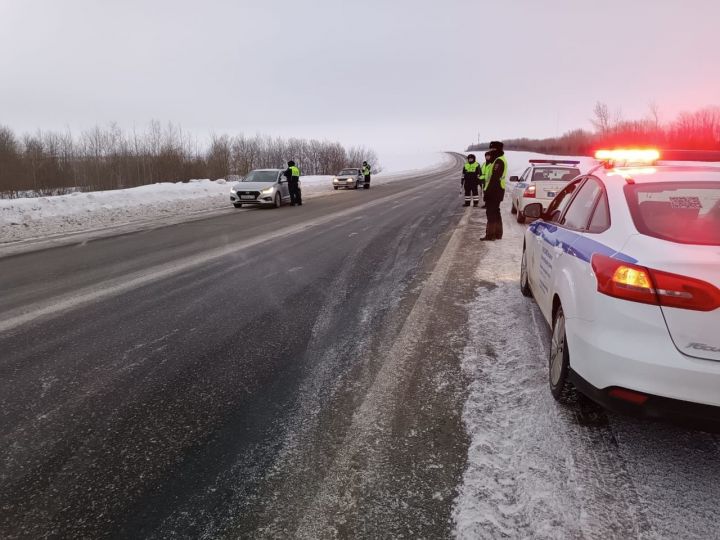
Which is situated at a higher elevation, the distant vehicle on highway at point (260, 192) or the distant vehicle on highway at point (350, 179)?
the distant vehicle on highway at point (350, 179)

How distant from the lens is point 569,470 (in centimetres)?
253

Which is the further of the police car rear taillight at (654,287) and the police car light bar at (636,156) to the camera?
the police car light bar at (636,156)

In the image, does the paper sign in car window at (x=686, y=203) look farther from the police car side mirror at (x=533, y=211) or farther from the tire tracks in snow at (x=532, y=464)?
the police car side mirror at (x=533, y=211)

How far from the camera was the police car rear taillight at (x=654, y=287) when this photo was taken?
7.36 feet

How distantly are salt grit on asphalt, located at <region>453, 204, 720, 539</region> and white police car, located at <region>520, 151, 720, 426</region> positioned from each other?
0.32m

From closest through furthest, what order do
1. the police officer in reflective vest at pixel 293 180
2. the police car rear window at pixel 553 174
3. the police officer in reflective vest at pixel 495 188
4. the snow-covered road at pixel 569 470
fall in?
the snow-covered road at pixel 569 470 < the police officer in reflective vest at pixel 495 188 < the police car rear window at pixel 553 174 < the police officer in reflective vest at pixel 293 180

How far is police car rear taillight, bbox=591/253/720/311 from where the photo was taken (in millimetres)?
2244

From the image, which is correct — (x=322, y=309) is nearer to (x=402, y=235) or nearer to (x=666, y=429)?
(x=666, y=429)

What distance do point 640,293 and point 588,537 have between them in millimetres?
1175

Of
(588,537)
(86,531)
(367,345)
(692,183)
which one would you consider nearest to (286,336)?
(367,345)

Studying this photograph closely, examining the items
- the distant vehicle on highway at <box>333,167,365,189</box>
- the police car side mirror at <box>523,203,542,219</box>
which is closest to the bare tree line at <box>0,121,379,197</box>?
the distant vehicle on highway at <box>333,167,365,189</box>

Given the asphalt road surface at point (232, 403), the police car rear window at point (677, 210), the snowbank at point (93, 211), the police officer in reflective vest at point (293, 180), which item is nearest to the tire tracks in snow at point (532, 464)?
the asphalt road surface at point (232, 403)

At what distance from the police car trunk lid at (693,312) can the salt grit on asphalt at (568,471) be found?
71 cm

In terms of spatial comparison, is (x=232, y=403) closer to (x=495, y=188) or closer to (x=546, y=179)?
(x=495, y=188)
